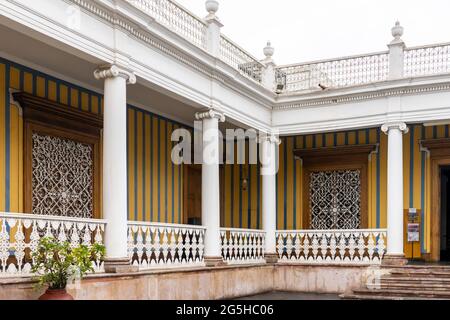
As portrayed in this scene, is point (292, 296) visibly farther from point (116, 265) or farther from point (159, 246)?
point (116, 265)

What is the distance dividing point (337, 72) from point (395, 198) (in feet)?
9.39

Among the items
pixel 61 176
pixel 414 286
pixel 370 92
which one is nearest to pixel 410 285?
pixel 414 286

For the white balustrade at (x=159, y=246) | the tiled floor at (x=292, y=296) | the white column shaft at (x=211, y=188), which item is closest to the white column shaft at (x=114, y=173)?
the white balustrade at (x=159, y=246)

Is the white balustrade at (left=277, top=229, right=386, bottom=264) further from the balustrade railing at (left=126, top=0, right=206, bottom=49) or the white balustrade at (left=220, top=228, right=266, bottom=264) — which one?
the balustrade railing at (left=126, top=0, right=206, bottom=49)

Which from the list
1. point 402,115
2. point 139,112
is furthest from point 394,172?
point 139,112

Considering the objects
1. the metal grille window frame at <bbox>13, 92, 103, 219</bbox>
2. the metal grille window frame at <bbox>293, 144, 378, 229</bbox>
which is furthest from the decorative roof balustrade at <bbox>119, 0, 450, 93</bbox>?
the metal grille window frame at <bbox>13, 92, 103, 219</bbox>

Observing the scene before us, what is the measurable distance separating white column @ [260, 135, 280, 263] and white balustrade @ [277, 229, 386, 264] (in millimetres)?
198

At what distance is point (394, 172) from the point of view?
37.8ft

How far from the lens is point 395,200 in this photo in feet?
37.5

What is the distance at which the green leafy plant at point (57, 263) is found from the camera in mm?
6438

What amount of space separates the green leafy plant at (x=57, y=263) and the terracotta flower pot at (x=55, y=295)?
0.06 m

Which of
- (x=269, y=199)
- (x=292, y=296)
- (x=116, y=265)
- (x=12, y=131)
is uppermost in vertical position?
(x=12, y=131)

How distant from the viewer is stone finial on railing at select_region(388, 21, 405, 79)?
11625 millimetres
